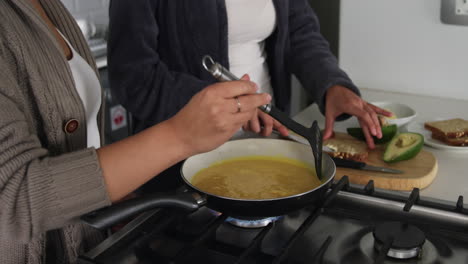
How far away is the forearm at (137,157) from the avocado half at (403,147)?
51cm

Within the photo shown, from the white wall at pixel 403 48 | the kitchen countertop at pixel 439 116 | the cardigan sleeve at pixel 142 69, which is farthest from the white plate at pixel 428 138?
the cardigan sleeve at pixel 142 69

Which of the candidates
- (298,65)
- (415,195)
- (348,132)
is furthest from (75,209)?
(298,65)


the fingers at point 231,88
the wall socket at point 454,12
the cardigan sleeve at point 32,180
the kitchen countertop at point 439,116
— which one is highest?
the wall socket at point 454,12

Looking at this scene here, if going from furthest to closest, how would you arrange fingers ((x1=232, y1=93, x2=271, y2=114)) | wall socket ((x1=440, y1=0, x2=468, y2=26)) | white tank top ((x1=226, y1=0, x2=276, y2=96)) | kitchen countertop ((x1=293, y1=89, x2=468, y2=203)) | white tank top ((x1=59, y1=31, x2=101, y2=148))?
wall socket ((x1=440, y1=0, x2=468, y2=26)), white tank top ((x1=226, y1=0, x2=276, y2=96)), kitchen countertop ((x1=293, y1=89, x2=468, y2=203)), white tank top ((x1=59, y1=31, x2=101, y2=148)), fingers ((x1=232, y1=93, x2=271, y2=114))

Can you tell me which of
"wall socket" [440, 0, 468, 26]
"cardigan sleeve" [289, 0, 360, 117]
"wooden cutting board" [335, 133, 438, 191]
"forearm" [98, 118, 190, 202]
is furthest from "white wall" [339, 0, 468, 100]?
"forearm" [98, 118, 190, 202]

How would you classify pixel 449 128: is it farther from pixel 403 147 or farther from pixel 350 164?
pixel 350 164

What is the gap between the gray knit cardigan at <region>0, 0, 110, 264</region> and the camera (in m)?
0.69

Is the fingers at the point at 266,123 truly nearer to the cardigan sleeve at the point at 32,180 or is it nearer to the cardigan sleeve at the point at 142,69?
the cardigan sleeve at the point at 142,69

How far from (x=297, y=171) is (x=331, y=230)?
155 mm

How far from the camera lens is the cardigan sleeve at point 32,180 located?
680 millimetres

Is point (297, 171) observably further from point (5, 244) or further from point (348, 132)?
point (5, 244)

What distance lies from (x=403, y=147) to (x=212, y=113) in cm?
53

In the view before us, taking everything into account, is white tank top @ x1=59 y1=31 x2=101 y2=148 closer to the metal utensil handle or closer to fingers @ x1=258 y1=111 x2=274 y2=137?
the metal utensil handle

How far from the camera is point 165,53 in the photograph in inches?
51.8
